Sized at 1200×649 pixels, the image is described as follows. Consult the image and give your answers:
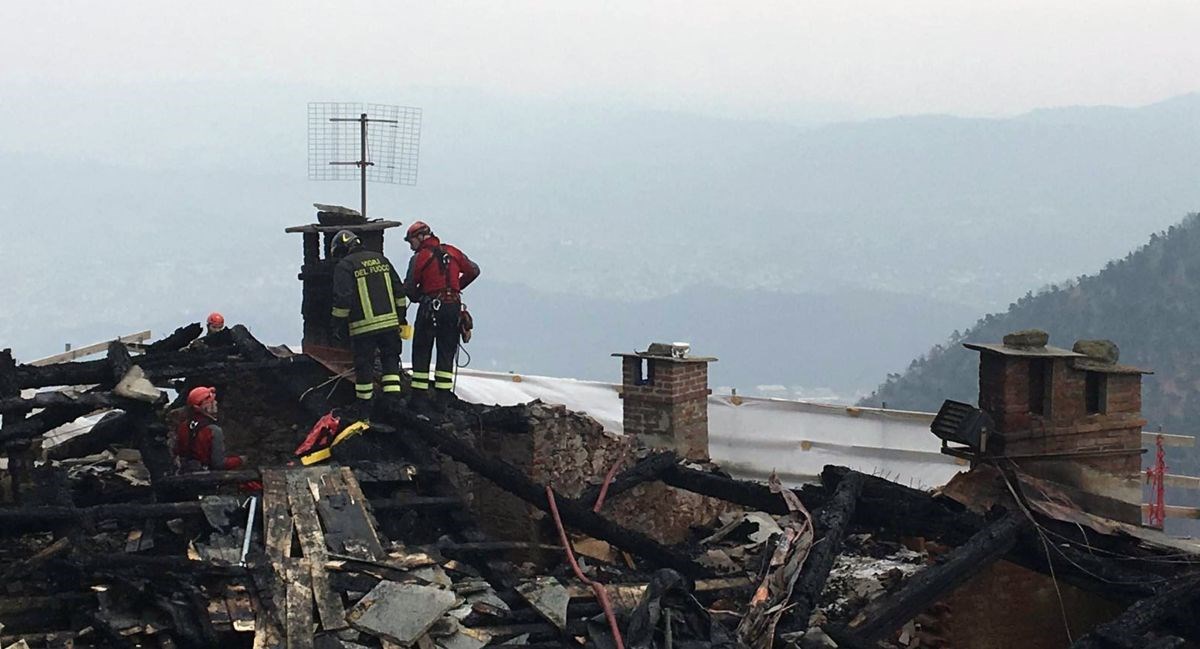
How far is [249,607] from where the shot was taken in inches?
328

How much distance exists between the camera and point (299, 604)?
27.2 feet

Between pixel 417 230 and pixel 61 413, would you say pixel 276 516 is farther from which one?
pixel 417 230

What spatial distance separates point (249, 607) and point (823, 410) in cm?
1286

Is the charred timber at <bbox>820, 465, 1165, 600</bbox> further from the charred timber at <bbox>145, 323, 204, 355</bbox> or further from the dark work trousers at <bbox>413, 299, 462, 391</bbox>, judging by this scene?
the charred timber at <bbox>145, 323, 204, 355</bbox>

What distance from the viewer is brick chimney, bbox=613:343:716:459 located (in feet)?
53.3

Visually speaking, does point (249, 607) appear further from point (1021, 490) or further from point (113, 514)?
point (1021, 490)

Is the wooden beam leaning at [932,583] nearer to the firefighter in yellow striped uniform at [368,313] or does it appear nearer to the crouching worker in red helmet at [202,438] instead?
the crouching worker in red helmet at [202,438]

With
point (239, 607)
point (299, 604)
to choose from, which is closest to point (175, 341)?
point (239, 607)

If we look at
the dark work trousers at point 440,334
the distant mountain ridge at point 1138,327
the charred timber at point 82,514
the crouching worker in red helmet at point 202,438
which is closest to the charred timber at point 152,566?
the charred timber at point 82,514

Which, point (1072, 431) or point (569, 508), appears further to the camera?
point (569, 508)

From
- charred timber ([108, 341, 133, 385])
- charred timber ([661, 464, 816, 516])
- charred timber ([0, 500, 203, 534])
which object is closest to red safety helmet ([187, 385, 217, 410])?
charred timber ([108, 341, 133, 385])

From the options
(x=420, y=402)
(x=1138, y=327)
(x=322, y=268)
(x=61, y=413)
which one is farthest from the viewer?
(x=1138, y=327)

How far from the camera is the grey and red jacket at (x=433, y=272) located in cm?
1415

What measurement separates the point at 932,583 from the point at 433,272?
681 cm
